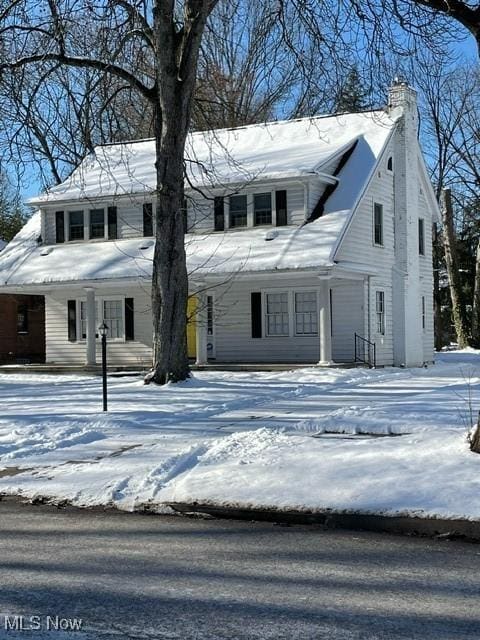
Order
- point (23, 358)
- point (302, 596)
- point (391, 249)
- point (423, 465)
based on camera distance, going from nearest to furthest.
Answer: point (302, 596)
point (423, 465)
point (391, 249)
point (23, 358)

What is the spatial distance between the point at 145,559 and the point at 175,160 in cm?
1339

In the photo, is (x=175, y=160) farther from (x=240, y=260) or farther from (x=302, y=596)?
(x=302, y=596)

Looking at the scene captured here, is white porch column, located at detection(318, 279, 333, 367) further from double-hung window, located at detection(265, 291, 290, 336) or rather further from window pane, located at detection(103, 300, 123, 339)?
window pane, located at detection(103, 300, 123, 339)

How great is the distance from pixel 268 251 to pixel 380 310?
489cm

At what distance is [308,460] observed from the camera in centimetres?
895

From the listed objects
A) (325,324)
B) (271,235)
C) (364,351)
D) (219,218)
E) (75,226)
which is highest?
(75,226)

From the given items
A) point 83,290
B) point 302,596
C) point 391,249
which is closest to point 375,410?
point 302,596

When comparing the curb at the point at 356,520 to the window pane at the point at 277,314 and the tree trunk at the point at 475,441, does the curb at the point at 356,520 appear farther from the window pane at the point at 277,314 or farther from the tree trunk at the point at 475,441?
the window pane at the point at 277,314

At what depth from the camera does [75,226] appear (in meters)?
30.0

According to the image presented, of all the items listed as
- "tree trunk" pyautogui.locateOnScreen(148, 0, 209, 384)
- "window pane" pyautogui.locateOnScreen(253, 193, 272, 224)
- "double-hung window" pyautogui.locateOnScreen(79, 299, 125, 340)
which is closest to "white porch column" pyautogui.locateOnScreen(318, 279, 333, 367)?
"window pane" pyautogui.locateOnScreen(253, 193, 272, 224)

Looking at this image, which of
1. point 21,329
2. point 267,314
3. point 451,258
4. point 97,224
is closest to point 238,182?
point 267,314

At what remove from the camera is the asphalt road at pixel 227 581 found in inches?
188

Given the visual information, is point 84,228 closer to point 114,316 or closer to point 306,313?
point 114,316

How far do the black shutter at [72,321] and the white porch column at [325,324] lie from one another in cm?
977
